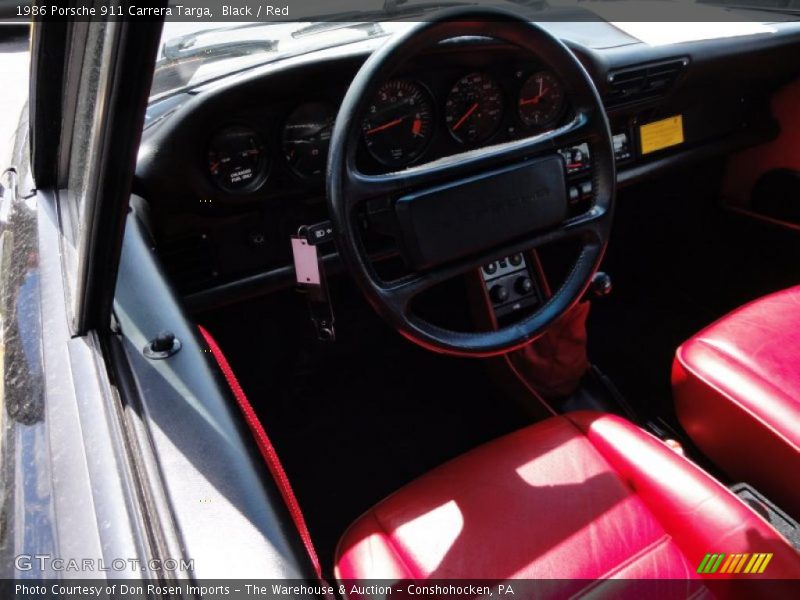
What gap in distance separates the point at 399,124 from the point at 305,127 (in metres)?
0.24

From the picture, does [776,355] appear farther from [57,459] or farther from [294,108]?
[57,459]

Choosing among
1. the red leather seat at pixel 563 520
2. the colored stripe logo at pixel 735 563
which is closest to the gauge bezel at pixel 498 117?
the red leather seat at pixel 563 520

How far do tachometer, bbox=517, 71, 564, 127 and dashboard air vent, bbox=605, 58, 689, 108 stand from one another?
18 centimetres

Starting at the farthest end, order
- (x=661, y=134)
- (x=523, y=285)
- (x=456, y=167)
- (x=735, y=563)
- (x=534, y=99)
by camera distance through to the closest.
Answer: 1. (x=661, y=134)
2. (x=523, y=285)
3. (x=534, y=99)
4. (x=456, y=167)
5. (x=735, y=563)

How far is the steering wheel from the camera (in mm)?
1131

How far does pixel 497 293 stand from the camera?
196 cm

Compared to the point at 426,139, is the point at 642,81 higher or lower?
higher

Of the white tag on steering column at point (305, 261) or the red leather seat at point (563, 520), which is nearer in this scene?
the red leather seat at point (563, 520)

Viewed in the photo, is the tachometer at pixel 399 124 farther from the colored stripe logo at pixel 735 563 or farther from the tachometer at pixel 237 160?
the colored stripe logo at pixel 735 563

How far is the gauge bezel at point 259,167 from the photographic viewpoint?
5.20ft

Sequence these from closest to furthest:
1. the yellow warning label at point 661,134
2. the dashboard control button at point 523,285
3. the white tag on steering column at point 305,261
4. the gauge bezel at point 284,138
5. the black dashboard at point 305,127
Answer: the white tag on steering column at point 305,261 → the black dashboard at point 305,127 → the gauge bezel at point 284,138 → the dashboard control button at point 523,285 → the yellow warning label at point 661,134

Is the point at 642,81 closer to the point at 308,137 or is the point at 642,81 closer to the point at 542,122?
the point at 542,122

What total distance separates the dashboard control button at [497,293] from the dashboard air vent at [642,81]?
0.66 metres

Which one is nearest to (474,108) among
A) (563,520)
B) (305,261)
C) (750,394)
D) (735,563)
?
(305,261)
